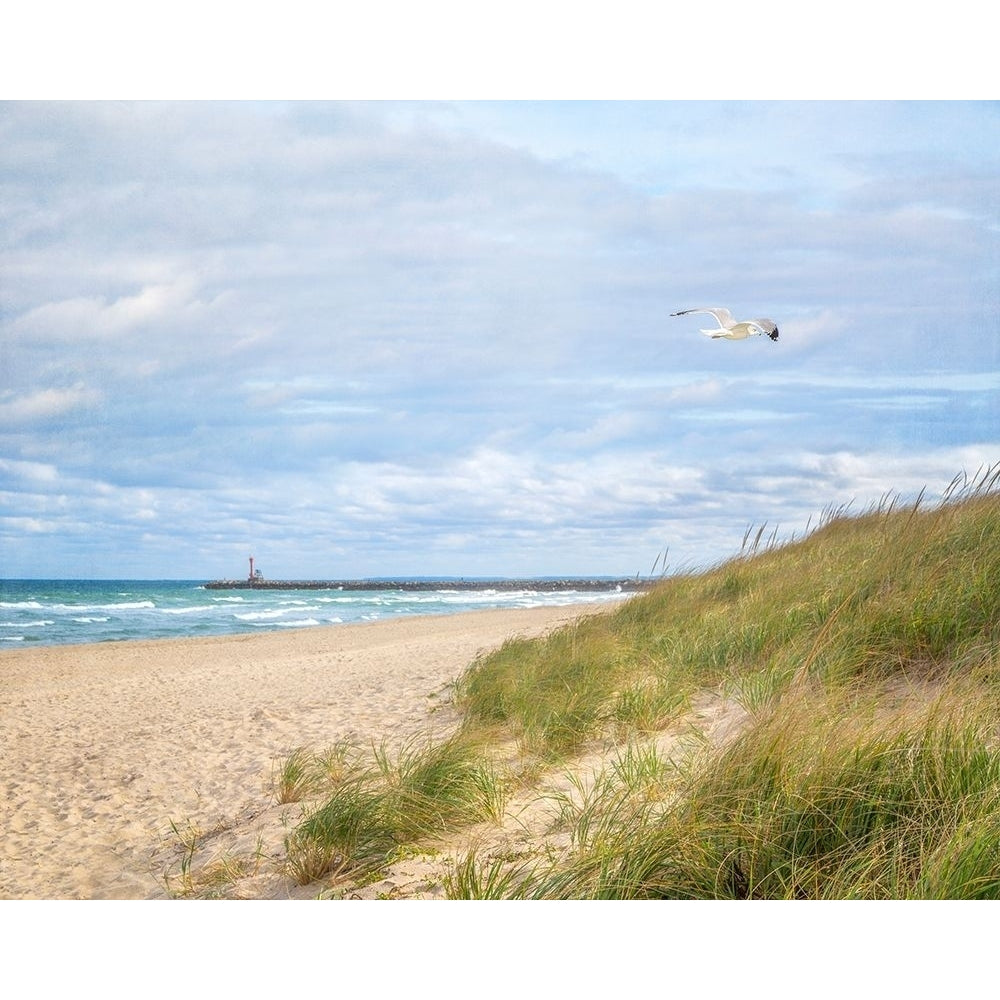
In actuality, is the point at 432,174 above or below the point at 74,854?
above

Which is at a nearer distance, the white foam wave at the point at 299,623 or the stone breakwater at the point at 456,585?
the stone breakwater at the point at 456,585

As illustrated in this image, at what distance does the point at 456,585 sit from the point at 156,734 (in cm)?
1110

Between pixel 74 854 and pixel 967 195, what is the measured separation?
4812mm

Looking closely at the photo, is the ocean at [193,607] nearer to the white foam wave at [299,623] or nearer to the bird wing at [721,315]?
the white foam wave at [299,623]

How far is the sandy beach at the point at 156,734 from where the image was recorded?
338 cm

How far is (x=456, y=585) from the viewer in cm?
1638

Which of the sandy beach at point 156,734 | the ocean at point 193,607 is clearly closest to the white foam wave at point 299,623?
the ocean at point 193,607

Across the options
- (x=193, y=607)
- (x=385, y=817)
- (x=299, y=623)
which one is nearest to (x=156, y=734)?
(x=385, y=817)

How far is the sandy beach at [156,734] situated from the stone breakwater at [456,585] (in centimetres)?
122

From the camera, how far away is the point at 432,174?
509 cm

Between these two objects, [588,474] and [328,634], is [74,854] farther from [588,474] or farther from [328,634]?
[328,634]

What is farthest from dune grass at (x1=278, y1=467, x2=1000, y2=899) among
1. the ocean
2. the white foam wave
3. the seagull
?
the white foam wave
